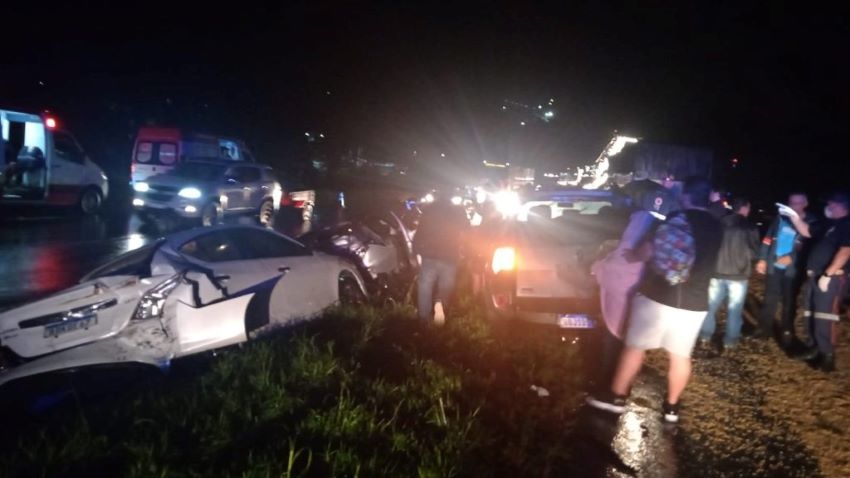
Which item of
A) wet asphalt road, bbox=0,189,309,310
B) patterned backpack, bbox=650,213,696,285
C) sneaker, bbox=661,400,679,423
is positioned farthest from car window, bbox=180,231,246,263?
sneaker, bbox=661,400,679,423

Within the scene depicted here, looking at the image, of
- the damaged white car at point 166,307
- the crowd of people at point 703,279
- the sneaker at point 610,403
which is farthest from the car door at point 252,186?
the sneaker at point 610,403

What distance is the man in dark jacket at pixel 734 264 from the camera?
6645 mm

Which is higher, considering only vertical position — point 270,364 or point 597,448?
point 270,364

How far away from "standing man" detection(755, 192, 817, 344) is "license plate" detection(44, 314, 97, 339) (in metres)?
6.55

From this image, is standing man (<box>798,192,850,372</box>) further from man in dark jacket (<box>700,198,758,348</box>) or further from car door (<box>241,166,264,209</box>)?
car door (<box>241,166,264,209</box>)

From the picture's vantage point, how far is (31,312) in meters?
5.01

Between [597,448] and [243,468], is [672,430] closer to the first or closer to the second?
[597,448]

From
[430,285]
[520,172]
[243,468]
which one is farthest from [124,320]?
[520,172]

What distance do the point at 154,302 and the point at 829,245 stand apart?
6.14m

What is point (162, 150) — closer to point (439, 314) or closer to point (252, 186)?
point (252, 186)

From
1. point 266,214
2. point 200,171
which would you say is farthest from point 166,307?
point 266,214

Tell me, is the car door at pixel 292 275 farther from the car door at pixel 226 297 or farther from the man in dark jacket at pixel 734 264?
the man in dark jacket at pixel 734 264

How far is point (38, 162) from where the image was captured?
1512 cm

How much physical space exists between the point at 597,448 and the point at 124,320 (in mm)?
3787
